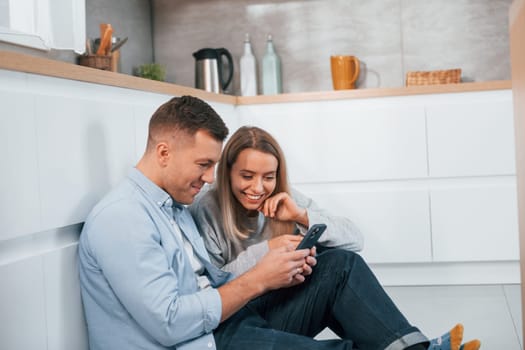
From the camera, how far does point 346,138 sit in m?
3.02

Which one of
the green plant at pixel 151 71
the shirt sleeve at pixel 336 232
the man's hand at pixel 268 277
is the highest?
the green plant at pixel 151 71

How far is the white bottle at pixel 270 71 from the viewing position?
359cm

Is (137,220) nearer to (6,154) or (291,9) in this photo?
(6,154)

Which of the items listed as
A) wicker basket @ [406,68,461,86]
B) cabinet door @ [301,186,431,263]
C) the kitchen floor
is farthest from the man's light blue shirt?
wicker basket @ [406,68,461,86]

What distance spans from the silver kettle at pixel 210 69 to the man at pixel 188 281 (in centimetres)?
194

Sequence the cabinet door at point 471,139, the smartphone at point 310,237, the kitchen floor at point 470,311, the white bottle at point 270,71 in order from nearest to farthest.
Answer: the smartphone at point 310,237 → the kitchen floor at point 470,311 → the cabinet door at point 471,139 → the white bottle at point 270,71

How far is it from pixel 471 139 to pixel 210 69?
137 centimetres

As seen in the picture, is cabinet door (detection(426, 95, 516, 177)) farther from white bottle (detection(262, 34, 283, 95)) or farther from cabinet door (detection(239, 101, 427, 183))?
white bottle (detection(262, 34, 283, 95))

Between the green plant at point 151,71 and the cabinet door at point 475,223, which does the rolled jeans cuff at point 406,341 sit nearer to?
the cabinet door at point 475,223

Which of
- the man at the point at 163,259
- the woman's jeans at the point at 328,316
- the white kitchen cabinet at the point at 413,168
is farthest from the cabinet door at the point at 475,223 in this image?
the man at the point at 163,259

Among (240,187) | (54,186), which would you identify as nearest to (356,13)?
(240,187)

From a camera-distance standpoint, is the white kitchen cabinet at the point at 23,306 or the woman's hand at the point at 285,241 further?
the woman's hand at the point at 285,241

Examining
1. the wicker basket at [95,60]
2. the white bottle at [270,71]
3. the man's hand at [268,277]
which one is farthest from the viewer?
the white bottle at [270,71]

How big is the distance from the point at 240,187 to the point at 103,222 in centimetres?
58
